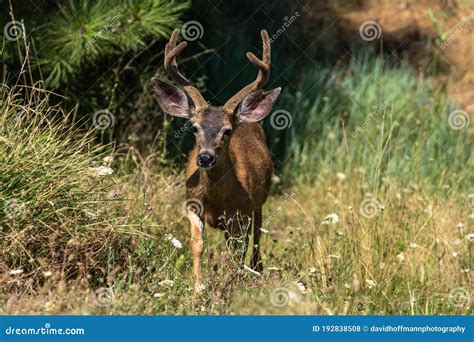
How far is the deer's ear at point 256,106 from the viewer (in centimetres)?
814

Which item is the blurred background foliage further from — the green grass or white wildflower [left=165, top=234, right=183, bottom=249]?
white wildflower [left=165, top=234, right=183, bottom=249]

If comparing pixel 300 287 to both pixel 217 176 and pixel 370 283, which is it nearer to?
pixel 370 283

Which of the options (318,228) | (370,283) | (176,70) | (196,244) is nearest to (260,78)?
(176,70)

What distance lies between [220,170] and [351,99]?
3.70 m

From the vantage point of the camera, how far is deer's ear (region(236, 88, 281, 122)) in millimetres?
→ 8141

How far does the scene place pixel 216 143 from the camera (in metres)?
7.76

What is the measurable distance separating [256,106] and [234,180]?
63 cm

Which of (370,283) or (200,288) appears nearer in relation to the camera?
(200,288)

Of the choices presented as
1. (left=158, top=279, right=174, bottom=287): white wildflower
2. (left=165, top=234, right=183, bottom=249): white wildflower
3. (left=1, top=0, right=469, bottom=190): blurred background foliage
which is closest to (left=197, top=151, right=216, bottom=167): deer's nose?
(left=165, top=234, right=183, bottom=249): white wildflower

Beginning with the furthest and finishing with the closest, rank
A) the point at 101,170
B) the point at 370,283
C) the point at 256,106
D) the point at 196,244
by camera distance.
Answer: the point at 256,106 < the point at 196,244 < the point at 101,170 < the point at 370,283

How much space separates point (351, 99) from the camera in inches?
449

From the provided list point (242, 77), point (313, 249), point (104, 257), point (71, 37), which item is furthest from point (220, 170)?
point (242, 77)

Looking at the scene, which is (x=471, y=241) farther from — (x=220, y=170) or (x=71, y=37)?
(x=71, y=37)

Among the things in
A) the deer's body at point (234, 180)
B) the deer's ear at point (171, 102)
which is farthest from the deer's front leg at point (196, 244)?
the deer's ear at point (171, 102)
